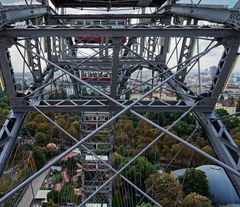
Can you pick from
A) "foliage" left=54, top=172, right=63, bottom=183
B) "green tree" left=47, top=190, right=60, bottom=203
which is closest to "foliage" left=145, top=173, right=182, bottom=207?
"green tree" left=47, top=190, right=60, bottom=203

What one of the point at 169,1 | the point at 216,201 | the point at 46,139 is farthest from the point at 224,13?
the point at 46,139

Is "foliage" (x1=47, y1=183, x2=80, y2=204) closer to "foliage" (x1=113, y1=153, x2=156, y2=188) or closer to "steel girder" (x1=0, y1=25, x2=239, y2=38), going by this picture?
"foliage" (x1=113, y1=153, x2=156, y2=188)

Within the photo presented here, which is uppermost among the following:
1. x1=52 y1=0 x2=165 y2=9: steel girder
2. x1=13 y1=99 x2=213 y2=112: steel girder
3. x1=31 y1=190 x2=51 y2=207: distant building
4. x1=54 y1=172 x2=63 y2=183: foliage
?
x1=52 y1=0 x2=165 y2=9: steel girder

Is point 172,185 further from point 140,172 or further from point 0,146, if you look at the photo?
point 0,146

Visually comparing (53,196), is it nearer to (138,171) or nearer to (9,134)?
(138,171)

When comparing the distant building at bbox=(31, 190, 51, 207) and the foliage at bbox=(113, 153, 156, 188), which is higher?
the foliage at bbox=(113, 153, 156, 188)

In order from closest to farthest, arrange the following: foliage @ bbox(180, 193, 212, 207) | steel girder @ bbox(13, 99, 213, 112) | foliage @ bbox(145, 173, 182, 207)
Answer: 1. steel girder @ bbox(13, 99, 213, 112)
2. foliage @ bbox(180, 193, 212, 207)
3. foliage @ bbox(145, 173, 182, 207)

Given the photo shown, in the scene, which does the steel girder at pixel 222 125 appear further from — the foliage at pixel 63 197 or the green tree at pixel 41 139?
the green tree at pixel 41 139

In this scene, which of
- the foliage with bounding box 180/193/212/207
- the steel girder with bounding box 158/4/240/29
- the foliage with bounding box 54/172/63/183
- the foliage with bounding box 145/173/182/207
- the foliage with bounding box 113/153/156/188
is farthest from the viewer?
the foliage with bounding box 54/172/63/183

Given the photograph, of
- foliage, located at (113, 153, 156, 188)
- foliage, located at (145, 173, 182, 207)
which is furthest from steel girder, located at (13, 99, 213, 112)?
foliage, located at (113, 153, 156, 188)

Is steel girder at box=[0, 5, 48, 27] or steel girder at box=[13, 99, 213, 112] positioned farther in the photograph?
steel girder at box=[13, 99, 213, 112]
